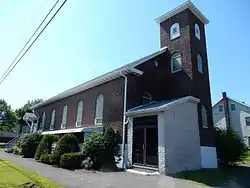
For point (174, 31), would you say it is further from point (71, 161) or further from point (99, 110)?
point (71, 161)

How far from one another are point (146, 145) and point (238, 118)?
25413mm

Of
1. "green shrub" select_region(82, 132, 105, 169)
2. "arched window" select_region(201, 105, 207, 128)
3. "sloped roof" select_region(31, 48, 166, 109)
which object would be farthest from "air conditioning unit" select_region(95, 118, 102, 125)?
"arched window" select_region(201, 105, 207, 128)

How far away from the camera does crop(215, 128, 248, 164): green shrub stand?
15.9 meters

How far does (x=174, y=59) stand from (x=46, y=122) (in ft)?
61.0

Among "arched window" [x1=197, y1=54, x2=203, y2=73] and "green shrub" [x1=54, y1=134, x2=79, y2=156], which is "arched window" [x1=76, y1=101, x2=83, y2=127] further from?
"arched window" [x1=197, y1=54, x2=203, y2=73]

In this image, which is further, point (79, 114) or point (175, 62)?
point (79, 114)

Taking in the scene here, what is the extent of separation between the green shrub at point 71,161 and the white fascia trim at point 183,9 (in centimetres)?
1453

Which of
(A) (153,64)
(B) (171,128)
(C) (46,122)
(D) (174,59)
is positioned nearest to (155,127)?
(B) (171,128)

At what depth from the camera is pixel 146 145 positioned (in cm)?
1307

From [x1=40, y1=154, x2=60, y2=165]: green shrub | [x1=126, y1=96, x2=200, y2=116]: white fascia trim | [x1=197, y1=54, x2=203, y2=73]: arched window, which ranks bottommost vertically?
[x1=40, y1=154, x2=60, y2=165]: green shrub

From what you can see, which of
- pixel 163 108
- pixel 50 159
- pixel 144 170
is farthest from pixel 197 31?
pixel 50 159

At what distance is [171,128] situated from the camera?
11.8m

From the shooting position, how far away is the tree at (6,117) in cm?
5219

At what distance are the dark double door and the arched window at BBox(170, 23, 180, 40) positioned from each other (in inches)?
357
